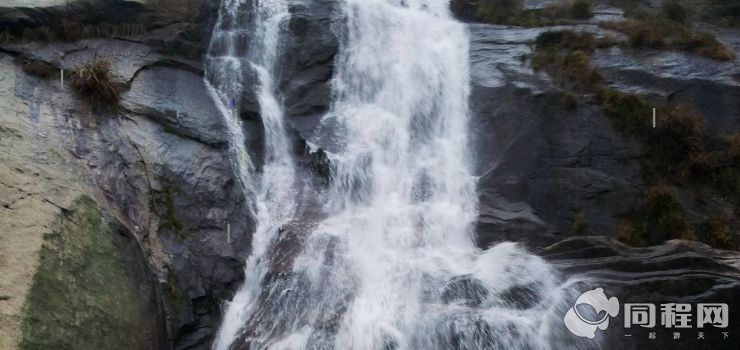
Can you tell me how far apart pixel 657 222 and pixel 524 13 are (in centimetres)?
741

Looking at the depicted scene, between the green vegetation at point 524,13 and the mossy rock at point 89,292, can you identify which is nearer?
the mossy rock at point 89,292

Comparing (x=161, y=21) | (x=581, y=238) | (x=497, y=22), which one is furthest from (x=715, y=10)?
(x=161, y=21)

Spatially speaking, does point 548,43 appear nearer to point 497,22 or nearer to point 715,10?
point 497,22

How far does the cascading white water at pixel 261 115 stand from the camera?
1079cm

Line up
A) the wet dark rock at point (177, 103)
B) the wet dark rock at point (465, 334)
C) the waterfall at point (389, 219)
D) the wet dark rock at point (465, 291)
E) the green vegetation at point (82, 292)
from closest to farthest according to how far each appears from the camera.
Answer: the green vegetation at point (82, 292) < the wet dark rock at point (465, 334) < the waterfall at point (389, 219) < the wet dark rock at point (465, 291) < the wet dark rock at point (177, 103)

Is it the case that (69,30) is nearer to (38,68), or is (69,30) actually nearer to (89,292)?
(38,68)

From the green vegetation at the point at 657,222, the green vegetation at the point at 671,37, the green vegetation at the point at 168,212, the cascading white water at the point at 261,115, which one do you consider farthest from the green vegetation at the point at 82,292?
the green vegetation at the point at 671,37

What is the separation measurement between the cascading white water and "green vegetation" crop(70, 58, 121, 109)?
241 cm

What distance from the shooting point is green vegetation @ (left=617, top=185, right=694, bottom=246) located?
10906mm

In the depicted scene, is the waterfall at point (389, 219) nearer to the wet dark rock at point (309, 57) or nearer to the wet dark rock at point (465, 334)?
the wet dark rock at point (465, 334)

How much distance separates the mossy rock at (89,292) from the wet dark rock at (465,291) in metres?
4.69

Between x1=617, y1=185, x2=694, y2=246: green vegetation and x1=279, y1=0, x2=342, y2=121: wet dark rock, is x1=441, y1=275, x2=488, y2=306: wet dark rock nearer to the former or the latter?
x1=617, y1=185, x2=694, y2=246: green vegetation

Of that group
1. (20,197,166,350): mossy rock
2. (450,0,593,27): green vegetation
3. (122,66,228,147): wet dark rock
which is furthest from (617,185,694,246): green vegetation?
(20,197,166,350): mossy rock

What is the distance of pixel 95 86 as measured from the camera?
11.6 metres
